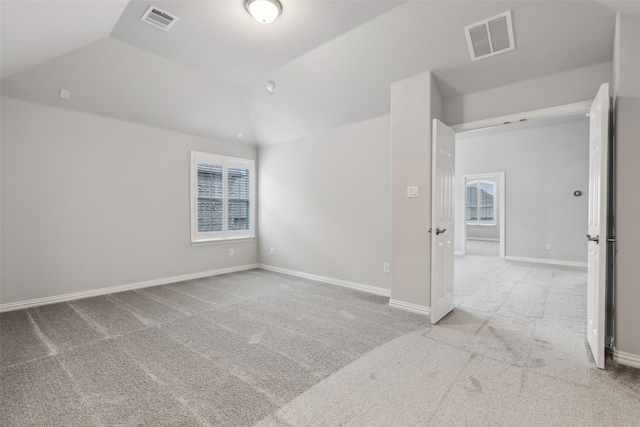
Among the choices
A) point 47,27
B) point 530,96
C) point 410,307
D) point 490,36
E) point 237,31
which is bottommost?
point 410,307

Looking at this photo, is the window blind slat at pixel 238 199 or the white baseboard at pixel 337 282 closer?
the white baseboard at pixel 337 282

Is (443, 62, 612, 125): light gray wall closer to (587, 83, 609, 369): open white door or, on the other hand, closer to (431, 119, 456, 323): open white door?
(431, 119, 456, 323): open white door

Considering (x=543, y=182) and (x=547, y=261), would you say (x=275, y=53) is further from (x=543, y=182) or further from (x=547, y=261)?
(x=547, y=261)

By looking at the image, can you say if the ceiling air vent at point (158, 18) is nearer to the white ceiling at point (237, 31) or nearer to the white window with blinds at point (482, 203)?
the white ceiling at point (237, 31)

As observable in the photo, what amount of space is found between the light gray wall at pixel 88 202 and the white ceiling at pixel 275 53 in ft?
1.00

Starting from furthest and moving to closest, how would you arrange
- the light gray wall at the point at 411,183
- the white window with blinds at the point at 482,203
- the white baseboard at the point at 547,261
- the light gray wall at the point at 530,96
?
1. the white window with blinds at the point at 482,203
2. the white baseboard at the point at 547,261
3. the light gray wall at the point at 411,183
4. the light gray wall at the point at 530,96

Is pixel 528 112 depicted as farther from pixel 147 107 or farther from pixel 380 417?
pixel 147 107

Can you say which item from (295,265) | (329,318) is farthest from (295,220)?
(329,318)

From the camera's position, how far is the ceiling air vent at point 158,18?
2752 mm

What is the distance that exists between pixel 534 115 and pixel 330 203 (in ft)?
9.04

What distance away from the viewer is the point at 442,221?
3.16 meters

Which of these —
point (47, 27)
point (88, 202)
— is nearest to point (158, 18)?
point (47, 27)

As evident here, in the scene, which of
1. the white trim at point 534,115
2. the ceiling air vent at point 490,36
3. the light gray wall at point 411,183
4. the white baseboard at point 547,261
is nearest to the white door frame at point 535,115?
the white trim at point 534,115

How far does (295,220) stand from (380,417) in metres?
3.77
